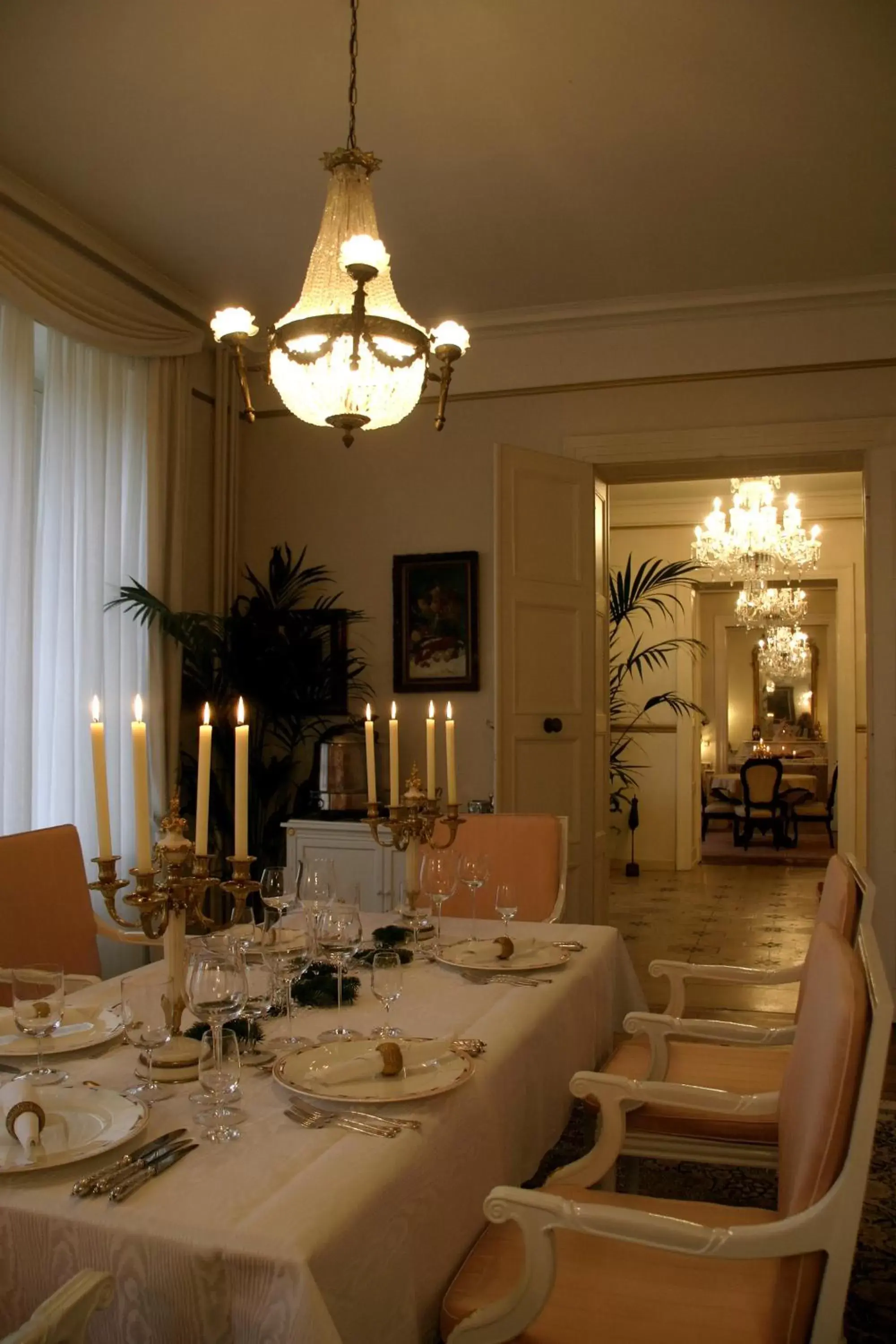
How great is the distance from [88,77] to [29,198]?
79 centimetres

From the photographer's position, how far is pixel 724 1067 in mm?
2498

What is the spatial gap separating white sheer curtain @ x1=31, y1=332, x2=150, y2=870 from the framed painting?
1.26 metres

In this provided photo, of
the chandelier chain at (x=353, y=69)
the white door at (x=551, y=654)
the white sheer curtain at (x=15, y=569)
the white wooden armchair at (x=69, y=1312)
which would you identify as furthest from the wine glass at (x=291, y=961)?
the white door at (x=551, y=654)

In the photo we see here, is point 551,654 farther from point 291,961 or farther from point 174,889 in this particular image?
point 174,889

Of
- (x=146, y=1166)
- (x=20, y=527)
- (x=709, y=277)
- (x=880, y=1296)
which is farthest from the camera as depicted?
(x=709, y=277)

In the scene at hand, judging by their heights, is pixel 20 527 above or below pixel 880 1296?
above

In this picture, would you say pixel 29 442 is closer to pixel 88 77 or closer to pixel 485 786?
pixel 88 77

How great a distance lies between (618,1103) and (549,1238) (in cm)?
52

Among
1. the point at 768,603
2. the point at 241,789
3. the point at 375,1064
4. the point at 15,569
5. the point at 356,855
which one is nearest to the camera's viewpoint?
the point at 375,1064

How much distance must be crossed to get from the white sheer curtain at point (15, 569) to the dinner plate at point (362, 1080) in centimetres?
252

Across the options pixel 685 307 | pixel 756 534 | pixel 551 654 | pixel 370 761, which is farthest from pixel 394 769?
pixel 756 534

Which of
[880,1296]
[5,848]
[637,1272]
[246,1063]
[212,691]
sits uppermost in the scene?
[212,691]

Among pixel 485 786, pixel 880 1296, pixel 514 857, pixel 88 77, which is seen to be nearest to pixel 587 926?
pixel 514 857

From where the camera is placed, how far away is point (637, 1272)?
153 centimetres
